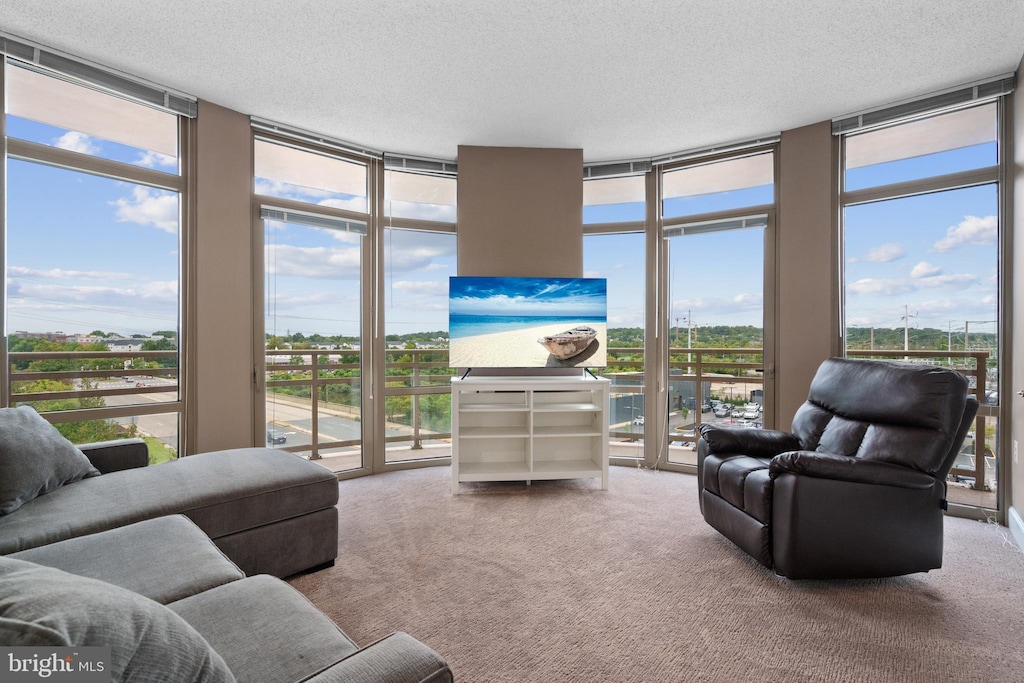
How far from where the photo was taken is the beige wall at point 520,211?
13.7ft

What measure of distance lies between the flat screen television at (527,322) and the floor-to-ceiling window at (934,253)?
5.83 feet

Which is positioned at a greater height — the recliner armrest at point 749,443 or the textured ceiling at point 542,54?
the textured ceiling at point 542,54

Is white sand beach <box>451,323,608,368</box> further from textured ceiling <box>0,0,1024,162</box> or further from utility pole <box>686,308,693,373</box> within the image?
textured ceiling <box>0,0,1024,162</box>

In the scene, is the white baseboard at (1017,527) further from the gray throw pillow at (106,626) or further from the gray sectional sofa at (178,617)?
the gray throw pillow at (106,626)

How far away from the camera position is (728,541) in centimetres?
280

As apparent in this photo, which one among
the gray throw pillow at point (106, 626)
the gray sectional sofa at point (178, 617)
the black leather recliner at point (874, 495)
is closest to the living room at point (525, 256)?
the black leather recliner at point (874, 495)

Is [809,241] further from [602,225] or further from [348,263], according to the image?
[348,263]

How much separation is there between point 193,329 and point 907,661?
3.91 m

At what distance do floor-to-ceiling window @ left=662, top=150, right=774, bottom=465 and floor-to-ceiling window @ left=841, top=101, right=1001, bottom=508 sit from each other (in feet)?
1.91

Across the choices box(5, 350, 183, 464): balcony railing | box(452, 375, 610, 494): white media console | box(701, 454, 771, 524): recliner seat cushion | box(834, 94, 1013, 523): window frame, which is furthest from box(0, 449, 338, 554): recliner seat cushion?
box(834, 94, 1013, 523): window frame

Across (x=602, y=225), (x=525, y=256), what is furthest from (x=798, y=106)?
(x=525, y=256)

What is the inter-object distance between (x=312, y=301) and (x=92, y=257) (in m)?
1.34

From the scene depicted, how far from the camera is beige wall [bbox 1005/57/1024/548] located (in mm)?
2838

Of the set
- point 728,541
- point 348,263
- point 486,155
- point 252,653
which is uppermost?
point 486,155
